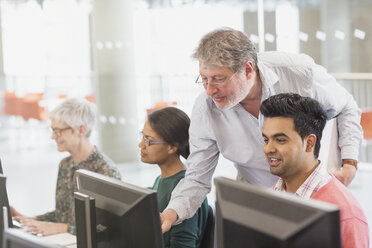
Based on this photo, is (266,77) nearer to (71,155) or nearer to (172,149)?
(172,149)

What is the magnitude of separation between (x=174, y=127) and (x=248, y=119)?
1.50ft

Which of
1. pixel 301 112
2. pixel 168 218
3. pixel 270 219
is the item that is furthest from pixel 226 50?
pixel 270 219

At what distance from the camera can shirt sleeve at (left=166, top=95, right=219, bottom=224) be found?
254 centimetres

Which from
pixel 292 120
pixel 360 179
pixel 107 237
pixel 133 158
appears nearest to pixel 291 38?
pixel 360 179

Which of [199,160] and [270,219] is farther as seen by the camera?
[199,160]

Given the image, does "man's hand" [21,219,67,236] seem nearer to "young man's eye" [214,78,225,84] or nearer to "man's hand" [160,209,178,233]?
"man's hand" [160,209,178,233]

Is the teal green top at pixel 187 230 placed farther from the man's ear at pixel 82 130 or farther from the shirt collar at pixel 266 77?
the man's ear at pixel 82 130

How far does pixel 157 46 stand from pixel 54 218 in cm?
339

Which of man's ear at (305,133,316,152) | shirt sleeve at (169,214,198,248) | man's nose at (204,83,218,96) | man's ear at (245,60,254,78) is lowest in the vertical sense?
shirt sleeve at (169,214,198,248)

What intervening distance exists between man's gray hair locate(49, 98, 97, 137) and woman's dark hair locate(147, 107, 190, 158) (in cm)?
63

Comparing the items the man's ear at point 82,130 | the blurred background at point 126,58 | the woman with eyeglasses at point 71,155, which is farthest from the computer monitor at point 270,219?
the blurred background at point 126,58

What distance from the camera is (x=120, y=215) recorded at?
1.76 m

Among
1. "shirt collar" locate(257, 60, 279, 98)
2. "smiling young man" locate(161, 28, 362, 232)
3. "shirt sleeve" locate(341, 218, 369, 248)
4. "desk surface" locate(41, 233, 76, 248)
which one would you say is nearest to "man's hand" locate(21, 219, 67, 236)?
"desk surface" locate(41, 233, 76, 248)

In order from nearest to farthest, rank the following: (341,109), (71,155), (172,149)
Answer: (341,109) → (172,149) → (71,155)
